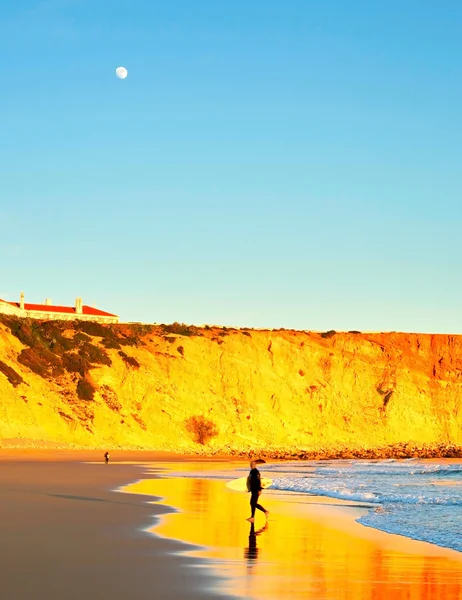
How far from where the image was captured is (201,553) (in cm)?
1206

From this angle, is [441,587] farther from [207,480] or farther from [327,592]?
[207,480]

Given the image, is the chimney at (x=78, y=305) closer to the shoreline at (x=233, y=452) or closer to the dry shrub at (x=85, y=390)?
the dry shrub at (x=85, y=390)

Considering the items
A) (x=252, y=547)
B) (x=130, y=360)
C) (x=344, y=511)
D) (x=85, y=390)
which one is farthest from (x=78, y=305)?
(x=252, y=547)

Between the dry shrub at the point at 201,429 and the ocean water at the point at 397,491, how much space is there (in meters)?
17.3

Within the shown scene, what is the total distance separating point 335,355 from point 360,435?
10.3 metres

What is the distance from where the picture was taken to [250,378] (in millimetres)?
73312

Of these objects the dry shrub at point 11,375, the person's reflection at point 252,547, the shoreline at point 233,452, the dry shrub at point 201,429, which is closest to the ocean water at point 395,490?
the person's reflection at point 252,547

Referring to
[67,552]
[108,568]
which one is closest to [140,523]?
[67,552]

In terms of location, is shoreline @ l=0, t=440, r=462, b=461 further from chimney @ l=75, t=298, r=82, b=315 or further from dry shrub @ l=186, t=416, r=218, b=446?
chimney @ l=75, t=298, r=82, b=315

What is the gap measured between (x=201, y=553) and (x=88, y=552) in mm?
1517

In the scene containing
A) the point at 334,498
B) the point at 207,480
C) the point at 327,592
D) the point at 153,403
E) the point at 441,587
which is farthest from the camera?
the point at 153,403

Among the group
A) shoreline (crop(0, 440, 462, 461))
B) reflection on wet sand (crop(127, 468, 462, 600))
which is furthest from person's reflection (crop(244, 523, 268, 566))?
shoreline (crop(0, 440, 462, 461))

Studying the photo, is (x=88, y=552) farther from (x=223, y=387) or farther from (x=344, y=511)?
(x=223, y=387)

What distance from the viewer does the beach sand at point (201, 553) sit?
9414 mm
